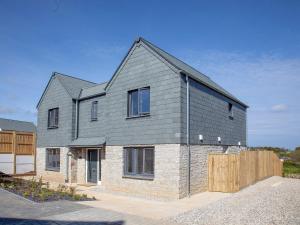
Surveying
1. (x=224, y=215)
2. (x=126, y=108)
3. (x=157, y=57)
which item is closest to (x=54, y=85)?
(x=126, y=108)

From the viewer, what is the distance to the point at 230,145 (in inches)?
845

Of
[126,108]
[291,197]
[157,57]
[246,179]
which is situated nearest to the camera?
[291,197]

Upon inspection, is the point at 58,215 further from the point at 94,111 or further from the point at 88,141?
the point at 94,111

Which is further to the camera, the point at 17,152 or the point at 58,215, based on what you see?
the point at 17,152

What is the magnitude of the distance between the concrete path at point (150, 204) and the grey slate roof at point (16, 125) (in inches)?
1193

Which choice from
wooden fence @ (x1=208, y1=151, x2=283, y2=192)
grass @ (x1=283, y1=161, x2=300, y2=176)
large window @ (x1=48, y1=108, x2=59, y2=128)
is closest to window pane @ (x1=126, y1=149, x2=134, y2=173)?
wooden fence @ (x1=208, y1=151, x2=283, y2=192)

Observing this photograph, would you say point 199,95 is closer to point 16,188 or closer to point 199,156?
point 199,156

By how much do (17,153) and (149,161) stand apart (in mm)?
16298

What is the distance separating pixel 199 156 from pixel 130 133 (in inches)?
154

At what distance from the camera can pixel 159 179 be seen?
15.5 meters

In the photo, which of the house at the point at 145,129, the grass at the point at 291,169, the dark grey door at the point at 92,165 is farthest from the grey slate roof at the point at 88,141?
the grass at the point at 291,169

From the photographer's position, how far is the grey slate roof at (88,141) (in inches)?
773

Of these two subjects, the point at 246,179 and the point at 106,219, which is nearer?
the point at 106,219

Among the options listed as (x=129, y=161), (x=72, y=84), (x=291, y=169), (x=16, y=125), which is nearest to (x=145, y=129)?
(x=129, y=161)
